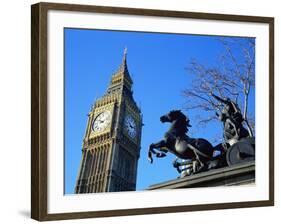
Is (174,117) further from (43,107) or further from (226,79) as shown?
(43,107)

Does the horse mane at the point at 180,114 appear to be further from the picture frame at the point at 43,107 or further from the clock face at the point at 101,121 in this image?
the picture frame at the point at 43,107

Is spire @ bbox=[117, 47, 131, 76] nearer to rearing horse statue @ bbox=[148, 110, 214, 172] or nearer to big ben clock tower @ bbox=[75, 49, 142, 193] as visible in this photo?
big ben clock tower @ bbox=[75, 49, 142, 193]

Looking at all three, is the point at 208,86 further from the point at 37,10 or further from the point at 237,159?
the point at 37,10

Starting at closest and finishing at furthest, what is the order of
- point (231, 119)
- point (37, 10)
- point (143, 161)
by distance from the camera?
point (37, 10)
point (143, 161)
point (231, 119)

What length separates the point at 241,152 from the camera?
579 centimetres

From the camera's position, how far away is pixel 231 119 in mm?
5750

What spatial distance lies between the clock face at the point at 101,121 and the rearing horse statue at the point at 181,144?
1.10ft

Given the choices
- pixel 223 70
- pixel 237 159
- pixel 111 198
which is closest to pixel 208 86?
pixel 223 70

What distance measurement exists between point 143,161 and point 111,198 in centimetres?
33

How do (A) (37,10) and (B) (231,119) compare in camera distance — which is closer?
(A) (37,10)

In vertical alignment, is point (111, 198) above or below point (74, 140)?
below

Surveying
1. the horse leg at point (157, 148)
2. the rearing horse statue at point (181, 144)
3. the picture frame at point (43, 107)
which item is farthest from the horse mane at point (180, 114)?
the picture frame at point (43, 107)

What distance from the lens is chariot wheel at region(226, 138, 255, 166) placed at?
18.8 feet

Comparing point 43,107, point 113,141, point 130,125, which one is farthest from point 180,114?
point 43,107
